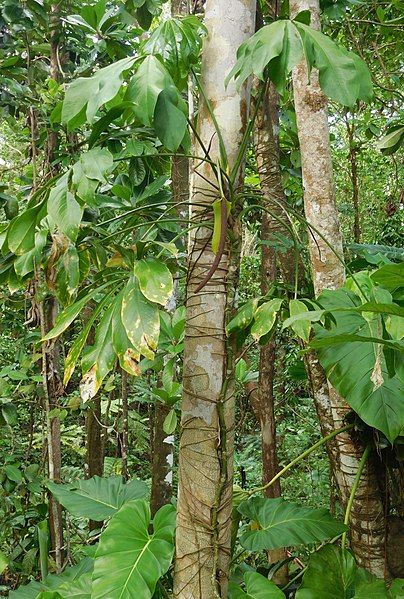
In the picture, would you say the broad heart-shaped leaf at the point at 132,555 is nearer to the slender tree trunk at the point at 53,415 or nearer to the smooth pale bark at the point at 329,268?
the smooth pale bark at the point at 329,268

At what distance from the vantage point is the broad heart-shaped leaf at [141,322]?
Answer: 1.11m

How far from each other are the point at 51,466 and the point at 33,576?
0.77 metres

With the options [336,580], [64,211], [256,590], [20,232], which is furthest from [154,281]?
[336,580]

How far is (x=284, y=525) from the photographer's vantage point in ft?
5.39

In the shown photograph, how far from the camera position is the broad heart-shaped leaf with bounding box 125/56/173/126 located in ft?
3.36

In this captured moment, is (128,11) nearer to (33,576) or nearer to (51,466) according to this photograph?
(51,466)

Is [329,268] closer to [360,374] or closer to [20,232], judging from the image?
[360,374]

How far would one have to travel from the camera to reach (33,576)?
2.64 meters

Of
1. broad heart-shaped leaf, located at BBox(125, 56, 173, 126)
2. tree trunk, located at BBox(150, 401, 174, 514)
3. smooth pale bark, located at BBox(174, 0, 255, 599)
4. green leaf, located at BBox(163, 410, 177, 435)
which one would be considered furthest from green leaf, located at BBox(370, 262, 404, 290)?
tree trunk, located at BBox(150, 401, 174, 514)

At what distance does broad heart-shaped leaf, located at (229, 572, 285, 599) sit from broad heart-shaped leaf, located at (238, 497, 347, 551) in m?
0.13

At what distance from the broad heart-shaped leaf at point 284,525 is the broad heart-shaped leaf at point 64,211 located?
3.33 ft

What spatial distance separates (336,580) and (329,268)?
3.15ft

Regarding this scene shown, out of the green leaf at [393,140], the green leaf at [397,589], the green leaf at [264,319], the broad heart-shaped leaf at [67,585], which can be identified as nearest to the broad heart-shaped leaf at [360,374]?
the green leaf at [264,319]

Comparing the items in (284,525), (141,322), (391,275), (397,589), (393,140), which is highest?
(393,140)
